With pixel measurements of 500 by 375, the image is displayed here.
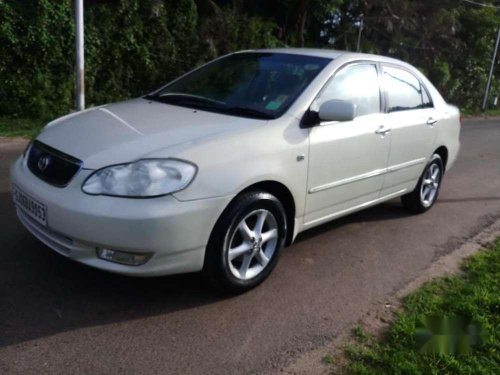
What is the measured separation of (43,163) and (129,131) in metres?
0.57

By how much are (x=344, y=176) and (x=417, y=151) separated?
1.37 meters

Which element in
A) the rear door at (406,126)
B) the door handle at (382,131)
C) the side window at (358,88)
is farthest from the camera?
the rear door at (406,126)

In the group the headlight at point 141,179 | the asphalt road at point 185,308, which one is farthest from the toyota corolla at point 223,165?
the asphalt road at point 185,308

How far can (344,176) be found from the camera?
416 cm

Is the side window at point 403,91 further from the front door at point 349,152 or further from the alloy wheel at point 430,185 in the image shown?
the alloy wheel at point 430,185

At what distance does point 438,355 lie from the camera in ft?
9.46

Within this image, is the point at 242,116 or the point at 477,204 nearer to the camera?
the point at 242,116

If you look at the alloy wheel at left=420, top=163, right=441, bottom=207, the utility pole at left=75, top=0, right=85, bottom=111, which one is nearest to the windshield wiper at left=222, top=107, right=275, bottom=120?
the alloy wheel at left=420, top=163, right=441, bottom=207

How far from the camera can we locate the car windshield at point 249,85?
386 centimetres

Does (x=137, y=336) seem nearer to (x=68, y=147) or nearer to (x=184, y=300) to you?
(x=184, y=300)

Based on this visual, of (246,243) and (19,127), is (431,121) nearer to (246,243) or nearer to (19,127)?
Answer: (246,243)

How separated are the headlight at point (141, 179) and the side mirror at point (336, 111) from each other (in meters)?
1.17

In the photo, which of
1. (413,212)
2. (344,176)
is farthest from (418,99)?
(344,176)

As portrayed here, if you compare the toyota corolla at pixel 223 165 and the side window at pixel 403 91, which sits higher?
the side window at pixel 403 91
